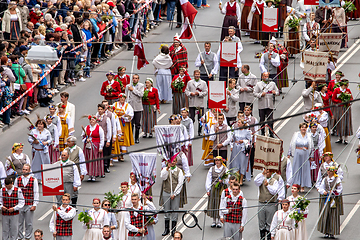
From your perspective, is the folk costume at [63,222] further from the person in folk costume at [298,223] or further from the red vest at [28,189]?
the person in folk costume at [298,223]

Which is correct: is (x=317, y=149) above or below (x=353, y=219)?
above

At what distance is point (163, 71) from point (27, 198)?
6.91 m

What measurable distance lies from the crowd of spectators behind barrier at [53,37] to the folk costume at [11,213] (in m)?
4.25

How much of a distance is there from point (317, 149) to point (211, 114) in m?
2.64

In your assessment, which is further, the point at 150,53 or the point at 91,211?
the point at 150,53

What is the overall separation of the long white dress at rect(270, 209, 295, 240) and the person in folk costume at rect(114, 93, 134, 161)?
5.30 meters

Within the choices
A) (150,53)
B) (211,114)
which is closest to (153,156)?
(211,114)

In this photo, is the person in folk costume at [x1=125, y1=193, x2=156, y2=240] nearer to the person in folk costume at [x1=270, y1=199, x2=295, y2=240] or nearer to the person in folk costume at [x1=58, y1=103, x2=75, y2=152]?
the person in folk costume at [x1=270, y1=199, x2=295, y2=240]

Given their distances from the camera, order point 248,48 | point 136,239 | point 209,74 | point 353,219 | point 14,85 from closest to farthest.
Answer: point 136,239 < point 353,219 < point 14,85 < point 209,74 < point 248,48

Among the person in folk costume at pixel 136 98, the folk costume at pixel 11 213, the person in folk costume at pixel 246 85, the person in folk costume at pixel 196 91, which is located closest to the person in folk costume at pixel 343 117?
the person in folk costume at pixel 246 85

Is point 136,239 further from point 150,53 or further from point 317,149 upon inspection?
point 150,53

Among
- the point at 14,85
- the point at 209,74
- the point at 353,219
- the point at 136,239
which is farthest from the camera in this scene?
the point at 209,74

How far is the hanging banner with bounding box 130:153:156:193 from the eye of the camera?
1638 cm

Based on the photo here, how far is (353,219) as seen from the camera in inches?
690
